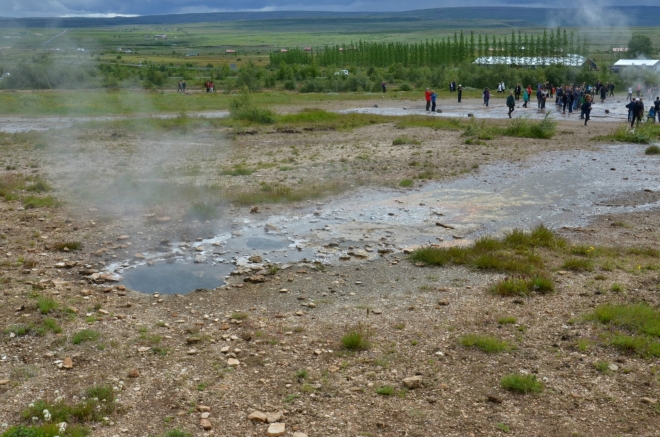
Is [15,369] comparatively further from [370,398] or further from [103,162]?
[103,162]

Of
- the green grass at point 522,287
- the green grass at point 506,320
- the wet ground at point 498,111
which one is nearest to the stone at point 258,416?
the green grass at point 506,320

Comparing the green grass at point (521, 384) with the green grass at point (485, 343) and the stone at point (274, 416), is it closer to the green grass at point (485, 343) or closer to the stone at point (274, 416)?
the green grass at point (485, 343)

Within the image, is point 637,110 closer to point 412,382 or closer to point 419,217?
point 419,217

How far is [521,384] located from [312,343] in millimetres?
2487

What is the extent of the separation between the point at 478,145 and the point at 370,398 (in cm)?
1840

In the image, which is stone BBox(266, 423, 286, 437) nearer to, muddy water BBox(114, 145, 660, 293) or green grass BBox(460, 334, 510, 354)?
green grass BBox(460, 334, 510, 354)

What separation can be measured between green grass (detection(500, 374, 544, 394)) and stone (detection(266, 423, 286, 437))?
94.8 inches

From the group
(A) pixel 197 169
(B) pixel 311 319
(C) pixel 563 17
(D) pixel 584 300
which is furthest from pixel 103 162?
(C) pixel 563 17

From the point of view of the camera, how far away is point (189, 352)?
7.58m

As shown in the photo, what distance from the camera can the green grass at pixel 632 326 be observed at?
25.0 ft

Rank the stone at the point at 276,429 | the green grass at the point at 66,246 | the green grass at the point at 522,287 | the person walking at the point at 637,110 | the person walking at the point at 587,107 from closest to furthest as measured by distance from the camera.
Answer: the stone at the point at 276,429
the green grass at the point at 522,287
the green grass at the point at 66,246
the person walking at the point at 637,110
the person walking at the point at 587,107

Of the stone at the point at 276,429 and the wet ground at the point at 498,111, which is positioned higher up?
the wet ground at the point at 498,111

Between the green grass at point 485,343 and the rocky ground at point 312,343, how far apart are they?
9 centimetres

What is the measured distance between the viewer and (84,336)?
7.88m
